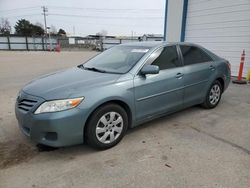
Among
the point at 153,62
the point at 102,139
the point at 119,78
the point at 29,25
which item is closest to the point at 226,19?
the point at 153,62

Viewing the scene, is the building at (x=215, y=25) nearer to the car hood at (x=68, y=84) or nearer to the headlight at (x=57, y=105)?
the car hood at (x=68, y=84)

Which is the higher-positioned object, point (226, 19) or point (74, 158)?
point (226, 19)

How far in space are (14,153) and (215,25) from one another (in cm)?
899

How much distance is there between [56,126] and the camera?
9.00 ft

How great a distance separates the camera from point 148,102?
3.53 metres

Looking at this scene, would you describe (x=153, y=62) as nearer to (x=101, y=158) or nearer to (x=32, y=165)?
(x=101, y=158)

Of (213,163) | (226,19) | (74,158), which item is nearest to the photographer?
(213,163)

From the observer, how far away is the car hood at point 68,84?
290 centimetres

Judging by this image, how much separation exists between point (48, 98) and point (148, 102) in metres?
1.50

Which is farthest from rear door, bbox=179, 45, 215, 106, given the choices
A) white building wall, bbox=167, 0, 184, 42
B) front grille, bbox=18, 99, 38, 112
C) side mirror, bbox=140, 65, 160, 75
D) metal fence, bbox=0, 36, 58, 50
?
metal fence, bbox=0, 36, 58, 50

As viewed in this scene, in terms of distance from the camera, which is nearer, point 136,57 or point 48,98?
point 48,98

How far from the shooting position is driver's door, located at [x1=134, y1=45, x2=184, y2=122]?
344 centimetres

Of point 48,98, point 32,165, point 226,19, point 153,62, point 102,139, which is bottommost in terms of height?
point 32,165

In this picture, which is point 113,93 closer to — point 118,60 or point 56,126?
point 56,126
